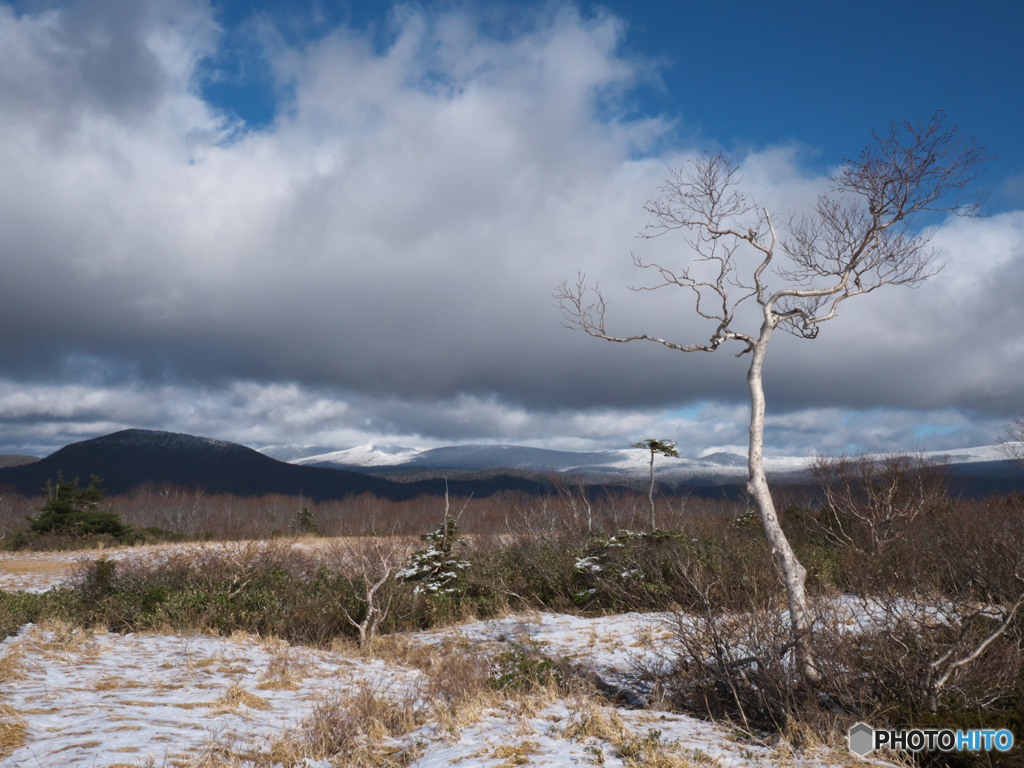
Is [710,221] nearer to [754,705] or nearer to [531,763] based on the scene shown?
[754,705]

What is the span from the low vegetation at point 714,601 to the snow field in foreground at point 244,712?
59cm

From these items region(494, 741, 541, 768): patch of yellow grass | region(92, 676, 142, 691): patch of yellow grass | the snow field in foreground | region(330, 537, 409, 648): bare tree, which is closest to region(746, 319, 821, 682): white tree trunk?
the snow field in foreground

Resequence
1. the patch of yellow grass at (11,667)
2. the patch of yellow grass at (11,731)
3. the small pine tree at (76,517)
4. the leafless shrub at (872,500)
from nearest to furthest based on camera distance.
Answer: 1. the patch of yellow grass at (11,731)
2. the patch of yellow grass at (11,667)
3. the leafless shrub at (872,500)
4. the small pine tree at (76,517)

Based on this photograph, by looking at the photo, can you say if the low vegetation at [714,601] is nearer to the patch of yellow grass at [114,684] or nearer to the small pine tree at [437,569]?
the small pine tree at [437,569]

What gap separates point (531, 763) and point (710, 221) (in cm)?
845

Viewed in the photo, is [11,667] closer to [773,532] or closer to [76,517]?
[773,532]

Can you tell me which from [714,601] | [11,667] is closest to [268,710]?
[11,667]

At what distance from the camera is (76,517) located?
132 feet

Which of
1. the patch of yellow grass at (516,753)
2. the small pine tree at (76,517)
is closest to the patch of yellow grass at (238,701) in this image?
the patch of yellow grass at (516,753)

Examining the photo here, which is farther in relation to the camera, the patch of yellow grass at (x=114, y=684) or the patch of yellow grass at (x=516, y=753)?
the patch of yellow grass at (x=114, y=684)

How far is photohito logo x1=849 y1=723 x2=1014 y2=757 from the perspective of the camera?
217 inches

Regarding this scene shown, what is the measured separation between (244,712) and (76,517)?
44.0 metres

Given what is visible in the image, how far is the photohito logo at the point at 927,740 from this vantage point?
552cm

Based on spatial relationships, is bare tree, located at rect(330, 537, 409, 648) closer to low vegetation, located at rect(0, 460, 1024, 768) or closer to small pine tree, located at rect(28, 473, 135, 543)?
low vegetation, located at rect(0, 460, 1024, 768)
